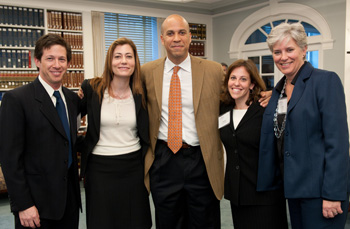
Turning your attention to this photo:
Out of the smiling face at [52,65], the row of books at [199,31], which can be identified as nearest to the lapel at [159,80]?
the smiling face at [52,65]

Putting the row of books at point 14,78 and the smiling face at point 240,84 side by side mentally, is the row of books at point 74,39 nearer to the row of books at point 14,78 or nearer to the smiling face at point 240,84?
the row of books at point 14,78

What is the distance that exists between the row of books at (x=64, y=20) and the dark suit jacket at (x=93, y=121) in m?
4.34

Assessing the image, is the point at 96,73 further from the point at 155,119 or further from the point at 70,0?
the point at 155,119

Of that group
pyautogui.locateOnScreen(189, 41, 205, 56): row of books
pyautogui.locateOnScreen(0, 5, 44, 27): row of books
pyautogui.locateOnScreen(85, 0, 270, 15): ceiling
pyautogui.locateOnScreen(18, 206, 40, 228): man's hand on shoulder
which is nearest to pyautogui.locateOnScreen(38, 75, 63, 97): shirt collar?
pyautogui.locateOnScreen(18, 206, 40, 228): man's hand on shoulder

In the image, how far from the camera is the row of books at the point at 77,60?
616 cm

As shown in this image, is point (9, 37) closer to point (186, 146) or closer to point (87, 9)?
point (87, 9)

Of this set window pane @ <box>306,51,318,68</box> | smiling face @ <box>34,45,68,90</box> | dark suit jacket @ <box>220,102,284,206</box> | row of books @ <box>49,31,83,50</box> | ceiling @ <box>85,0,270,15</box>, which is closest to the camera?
smiling face @ <box>34,45,68,90</box>

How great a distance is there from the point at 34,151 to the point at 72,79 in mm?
4639

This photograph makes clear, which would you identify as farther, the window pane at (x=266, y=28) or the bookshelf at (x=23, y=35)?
the window pane at (x=266, y=28)

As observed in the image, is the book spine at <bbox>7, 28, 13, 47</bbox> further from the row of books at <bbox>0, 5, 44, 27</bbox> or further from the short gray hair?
the short gray hair

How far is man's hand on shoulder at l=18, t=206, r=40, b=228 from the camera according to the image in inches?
65.1

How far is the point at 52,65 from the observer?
1.78 meters

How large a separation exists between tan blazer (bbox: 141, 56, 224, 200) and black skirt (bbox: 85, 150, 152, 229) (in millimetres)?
105

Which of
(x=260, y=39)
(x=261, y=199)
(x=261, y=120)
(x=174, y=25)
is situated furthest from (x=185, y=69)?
(x=260, y=39)
